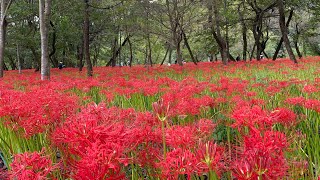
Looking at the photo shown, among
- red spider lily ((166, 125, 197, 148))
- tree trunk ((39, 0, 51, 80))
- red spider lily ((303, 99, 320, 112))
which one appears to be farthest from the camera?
tree trunk ((39, 0, 51, 80))

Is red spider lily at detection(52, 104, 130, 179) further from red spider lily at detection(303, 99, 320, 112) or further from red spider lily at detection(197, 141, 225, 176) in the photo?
red spider lily at detection(303, 99, 320, 112)

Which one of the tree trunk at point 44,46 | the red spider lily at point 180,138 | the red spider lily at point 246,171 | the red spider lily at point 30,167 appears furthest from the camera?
the tree trunk at point 44,46

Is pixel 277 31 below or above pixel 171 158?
above

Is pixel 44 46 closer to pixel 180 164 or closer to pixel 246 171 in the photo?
pixel 180 164

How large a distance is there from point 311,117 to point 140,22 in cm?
1427

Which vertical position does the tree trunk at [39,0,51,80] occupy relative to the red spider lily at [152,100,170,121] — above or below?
above

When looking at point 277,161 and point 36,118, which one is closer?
point 277,161

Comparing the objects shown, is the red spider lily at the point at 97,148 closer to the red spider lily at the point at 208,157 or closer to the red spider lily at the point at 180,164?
the red spider lily at the point at 180,164

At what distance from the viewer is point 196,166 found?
4.27 ft

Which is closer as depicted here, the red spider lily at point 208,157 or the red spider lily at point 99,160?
the red spider lily at point 99,160

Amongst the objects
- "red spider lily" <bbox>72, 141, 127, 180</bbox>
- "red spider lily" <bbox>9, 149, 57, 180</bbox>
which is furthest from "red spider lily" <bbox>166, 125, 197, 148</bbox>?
"red spider lily" <bbox>9, 149, 57, 180</bbox>

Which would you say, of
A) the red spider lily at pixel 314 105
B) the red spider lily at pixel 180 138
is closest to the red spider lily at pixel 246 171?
the red spider lily at pixel 180 138

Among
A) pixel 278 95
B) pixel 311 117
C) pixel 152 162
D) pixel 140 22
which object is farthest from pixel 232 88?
pixel 140 22

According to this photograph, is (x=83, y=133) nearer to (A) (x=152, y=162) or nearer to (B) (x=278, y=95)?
(A) (x=152, y=162)
